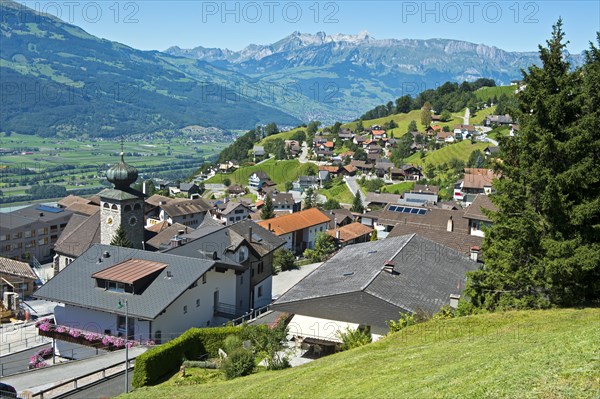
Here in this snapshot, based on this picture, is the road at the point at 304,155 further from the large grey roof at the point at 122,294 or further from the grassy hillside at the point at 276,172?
the large grey roof at the point at 122,294

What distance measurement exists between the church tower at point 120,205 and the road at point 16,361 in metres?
18.9

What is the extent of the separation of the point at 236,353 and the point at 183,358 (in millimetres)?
4869

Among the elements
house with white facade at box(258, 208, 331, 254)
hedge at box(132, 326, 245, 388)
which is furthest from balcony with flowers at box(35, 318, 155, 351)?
house with white facade at box(258, 208, 331, 254)

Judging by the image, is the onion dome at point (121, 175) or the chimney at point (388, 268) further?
the onion dome at point (121, 175)

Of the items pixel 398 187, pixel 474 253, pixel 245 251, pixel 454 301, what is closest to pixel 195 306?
pixel 245 251

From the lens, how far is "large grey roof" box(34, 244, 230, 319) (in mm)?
29562

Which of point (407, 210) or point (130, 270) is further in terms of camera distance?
point (407, 210)

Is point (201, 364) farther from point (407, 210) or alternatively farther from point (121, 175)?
point (407, 210)

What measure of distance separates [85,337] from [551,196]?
23.1 metres

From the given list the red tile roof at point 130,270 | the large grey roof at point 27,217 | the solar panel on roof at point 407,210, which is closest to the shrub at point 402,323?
the red tile roof at point 130,270

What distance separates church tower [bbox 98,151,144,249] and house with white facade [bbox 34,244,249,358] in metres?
17.6

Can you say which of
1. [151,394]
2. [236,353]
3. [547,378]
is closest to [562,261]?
[547,378]

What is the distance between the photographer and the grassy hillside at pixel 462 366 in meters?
10.4

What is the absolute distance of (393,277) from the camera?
28.4m
